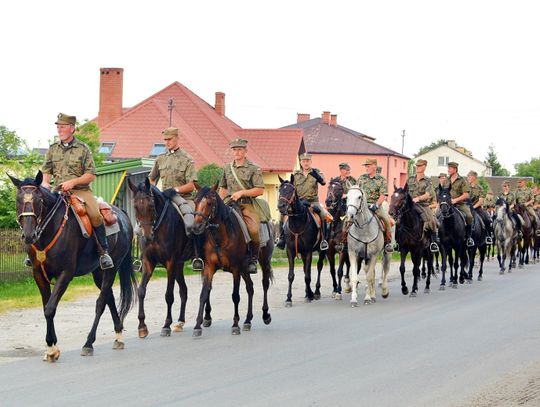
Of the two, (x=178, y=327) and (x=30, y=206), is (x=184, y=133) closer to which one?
(x=178, y=327)

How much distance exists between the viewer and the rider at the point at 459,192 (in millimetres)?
26125

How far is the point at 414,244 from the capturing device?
74.6ft

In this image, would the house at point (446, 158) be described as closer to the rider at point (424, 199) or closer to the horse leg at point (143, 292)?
the rider at point (424, 199)

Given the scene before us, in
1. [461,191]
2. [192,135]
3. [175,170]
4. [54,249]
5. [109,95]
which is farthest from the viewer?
[109,95]

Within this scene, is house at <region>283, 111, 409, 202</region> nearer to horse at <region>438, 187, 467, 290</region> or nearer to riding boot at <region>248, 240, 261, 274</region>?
horse at <region>438, 187, 467, 290</region>

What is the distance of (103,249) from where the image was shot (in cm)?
1335

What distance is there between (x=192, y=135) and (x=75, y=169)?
178 feet

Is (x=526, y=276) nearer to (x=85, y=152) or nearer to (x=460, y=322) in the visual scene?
(x=460, y=322)

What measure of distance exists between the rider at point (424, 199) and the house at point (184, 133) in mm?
39935

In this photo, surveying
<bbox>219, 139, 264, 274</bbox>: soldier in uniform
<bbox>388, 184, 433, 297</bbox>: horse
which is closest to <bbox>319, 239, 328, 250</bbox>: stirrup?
<bbox>388, 184, 433, 297</bbox>: horse

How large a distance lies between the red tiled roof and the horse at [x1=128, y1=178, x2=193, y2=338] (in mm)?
47681

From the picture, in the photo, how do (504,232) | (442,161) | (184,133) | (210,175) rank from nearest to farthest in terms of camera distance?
1. (504,232)
2. (210,175)
3. (184,133)
4. (442,161)

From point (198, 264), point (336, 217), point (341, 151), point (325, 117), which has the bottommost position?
point (198, 264)

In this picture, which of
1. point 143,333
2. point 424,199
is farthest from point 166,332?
point 424,199
